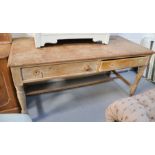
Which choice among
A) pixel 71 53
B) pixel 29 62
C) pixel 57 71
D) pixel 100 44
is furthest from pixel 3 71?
pixel 100 44

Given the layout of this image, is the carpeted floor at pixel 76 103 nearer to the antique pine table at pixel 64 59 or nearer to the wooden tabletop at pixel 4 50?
the antique pine table at pixel 64 59

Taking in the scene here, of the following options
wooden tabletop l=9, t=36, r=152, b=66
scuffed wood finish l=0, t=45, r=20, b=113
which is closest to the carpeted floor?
scuffed wood finish l=0, t=45, r=20, b=113

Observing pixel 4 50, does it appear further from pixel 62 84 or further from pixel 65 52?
pixel 62 84

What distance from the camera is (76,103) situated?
1.64 metres

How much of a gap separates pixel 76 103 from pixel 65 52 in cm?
70

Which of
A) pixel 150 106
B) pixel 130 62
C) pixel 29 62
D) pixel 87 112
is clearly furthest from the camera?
pixel 87 112

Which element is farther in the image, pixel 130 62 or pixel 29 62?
pixel 130 62

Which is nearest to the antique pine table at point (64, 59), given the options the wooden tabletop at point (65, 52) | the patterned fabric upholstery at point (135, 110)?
the wooden tabletop at point (65, 52)

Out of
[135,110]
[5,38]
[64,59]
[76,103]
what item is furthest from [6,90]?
[135,110]

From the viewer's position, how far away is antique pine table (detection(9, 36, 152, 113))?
0.99 m

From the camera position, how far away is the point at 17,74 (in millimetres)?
978
